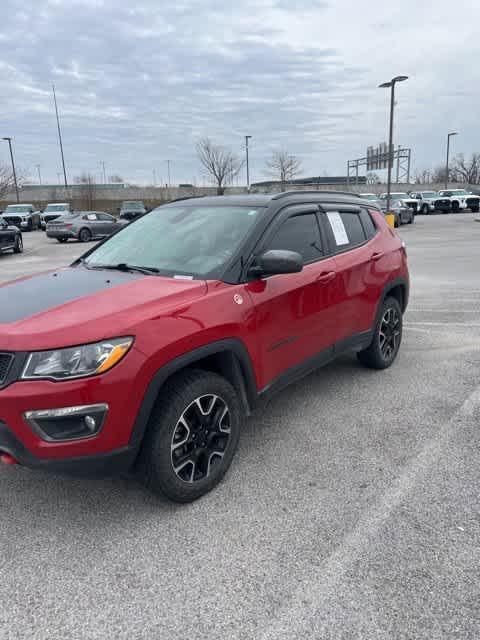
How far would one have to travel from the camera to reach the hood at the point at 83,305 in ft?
7.65

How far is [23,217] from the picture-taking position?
30938 mm

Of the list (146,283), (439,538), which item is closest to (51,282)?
(146,283)

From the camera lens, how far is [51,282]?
3.24 metres

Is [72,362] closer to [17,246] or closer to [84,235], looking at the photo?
[17,246]

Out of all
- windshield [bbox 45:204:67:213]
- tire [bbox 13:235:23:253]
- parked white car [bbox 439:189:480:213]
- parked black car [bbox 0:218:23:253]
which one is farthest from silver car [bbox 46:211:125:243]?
parked white car [bbox 439:189:480:213]

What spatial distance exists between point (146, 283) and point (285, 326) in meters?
0.98

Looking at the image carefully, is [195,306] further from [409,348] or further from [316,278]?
[409,348]

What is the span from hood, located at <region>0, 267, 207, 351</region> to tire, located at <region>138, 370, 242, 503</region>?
1.48ft

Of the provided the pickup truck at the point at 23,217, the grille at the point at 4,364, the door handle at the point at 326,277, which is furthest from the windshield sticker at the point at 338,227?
the pickup truck at the point at 23,217

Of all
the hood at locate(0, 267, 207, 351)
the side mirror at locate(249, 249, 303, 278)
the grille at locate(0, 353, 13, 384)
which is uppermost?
the side mirror at locate(249, 249, 303, 278)

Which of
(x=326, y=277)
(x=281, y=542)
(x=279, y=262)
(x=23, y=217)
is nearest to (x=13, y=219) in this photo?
(x=23, y=217)

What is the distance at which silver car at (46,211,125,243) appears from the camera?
22688 millimetres

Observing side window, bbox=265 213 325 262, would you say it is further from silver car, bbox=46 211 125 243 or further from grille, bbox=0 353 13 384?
silver car, bbox=46 211 125 243

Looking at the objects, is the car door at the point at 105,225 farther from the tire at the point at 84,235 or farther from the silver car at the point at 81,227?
the tire at the point at 84,235
